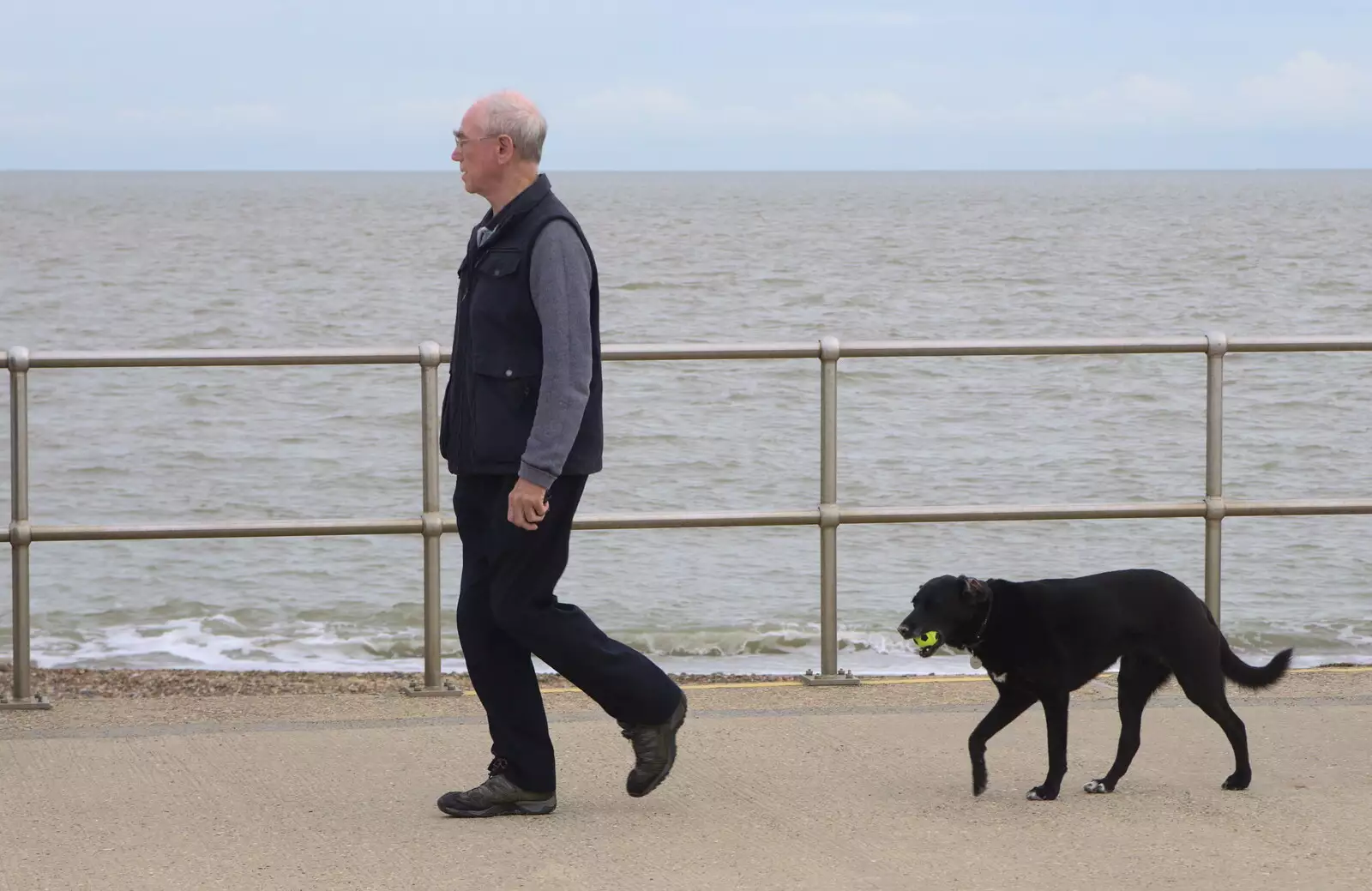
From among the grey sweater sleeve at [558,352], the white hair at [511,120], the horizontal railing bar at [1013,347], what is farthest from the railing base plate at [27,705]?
the horizontal railing bar at [1013,347]

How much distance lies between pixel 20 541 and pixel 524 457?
2103 millimetres

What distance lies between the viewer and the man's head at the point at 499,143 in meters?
3.92

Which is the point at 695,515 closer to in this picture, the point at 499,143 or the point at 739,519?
the point at 739,519

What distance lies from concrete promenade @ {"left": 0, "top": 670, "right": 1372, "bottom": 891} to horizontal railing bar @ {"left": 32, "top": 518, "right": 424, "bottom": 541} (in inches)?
19.5

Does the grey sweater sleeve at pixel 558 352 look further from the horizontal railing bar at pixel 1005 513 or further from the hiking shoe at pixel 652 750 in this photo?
the horizontal railing bar at pixel 1005 513

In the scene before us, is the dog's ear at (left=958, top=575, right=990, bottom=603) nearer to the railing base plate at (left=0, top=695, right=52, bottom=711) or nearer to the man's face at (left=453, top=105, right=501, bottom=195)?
the man's face at (left=453, top=105, right=501, bottom=195)

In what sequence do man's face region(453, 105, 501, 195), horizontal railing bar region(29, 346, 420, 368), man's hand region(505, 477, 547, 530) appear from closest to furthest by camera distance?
man's hand region(505, 477, 547, 530), man's face region(453, 105, 501, 195), horizontal railing bar region(29, 346, 420, 368)

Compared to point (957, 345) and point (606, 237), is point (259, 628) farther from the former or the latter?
point (606, 237)

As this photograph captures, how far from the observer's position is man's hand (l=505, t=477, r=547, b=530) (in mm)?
3785

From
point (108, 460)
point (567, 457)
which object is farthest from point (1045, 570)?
point (108, 460)

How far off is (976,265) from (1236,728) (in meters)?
43.6

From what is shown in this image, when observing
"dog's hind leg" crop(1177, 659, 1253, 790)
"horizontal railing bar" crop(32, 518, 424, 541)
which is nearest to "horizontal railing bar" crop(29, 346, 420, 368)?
"horizontal railing bar" crop(32, 518, 424, 541)

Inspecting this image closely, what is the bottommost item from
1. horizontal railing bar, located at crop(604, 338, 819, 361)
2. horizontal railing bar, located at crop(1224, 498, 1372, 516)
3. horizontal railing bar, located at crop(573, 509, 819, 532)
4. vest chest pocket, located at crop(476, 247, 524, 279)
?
horizontal railing bar, located at crop(573, 509, 819, 532)

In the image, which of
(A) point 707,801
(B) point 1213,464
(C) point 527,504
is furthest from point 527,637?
(B) point 1213,464
